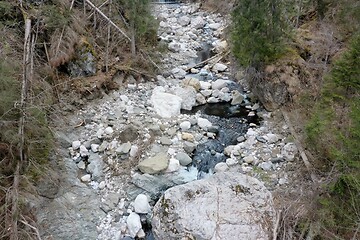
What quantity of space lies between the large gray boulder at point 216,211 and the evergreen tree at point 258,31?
4.10 meters

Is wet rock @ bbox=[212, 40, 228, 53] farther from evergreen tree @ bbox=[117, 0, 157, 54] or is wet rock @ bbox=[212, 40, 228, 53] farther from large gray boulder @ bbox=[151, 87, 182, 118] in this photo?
large gray boulder @ bbox=[151, 87, 182, 118]

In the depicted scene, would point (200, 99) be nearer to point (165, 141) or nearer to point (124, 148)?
point (165, 141)

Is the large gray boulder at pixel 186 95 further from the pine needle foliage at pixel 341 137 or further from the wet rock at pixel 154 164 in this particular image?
the pine needle foliage at pixel 341 137

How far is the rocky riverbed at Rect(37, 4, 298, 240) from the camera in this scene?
5.43 meters

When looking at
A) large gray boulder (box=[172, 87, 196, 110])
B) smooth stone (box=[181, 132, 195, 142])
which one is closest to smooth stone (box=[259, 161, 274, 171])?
smooth stone (box=[181, 132, 195, 142])

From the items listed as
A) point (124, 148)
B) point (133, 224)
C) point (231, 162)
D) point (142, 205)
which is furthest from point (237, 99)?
point (133, 224)

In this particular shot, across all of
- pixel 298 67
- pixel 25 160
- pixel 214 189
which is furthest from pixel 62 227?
pixel 298 67

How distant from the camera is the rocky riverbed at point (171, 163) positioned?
17.8 ft

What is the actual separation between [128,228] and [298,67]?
6.04 m

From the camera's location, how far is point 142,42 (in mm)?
11047

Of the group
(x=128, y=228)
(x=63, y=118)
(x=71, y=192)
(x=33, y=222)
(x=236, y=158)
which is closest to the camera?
(x=33, y=222)

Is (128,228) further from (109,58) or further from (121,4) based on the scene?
(121,4)

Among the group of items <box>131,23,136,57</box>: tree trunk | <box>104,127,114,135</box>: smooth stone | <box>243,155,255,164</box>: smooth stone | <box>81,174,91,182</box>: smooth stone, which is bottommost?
<box>81,174,91,182</box>: smooth stone

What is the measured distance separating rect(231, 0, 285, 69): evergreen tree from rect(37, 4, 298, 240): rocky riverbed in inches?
54.6
